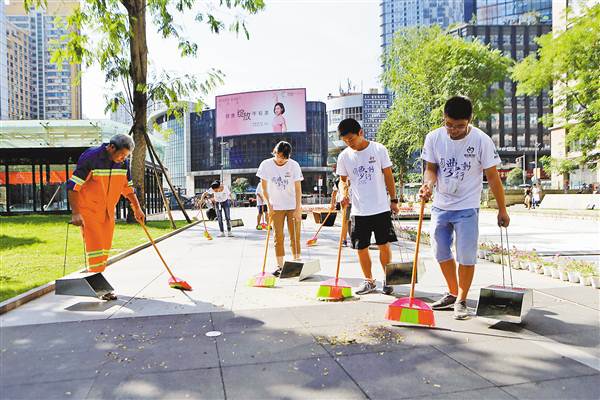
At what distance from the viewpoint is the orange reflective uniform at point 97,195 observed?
467cm

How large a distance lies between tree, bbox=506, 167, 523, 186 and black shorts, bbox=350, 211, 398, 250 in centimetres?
7607

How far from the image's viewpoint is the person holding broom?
15.3 ft

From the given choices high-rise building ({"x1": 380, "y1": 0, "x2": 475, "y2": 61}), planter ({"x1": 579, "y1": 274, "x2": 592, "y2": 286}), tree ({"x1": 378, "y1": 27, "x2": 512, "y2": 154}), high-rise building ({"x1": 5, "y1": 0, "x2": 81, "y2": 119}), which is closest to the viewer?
planter ({"x1": 579, "y1": 274, "x2": 592, "y2": 286})

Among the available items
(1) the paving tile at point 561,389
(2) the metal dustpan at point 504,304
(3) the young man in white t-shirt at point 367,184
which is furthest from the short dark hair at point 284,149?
(1) the paving tile at point 561,389

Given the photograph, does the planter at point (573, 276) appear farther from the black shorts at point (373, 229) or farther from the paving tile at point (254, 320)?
the paving tile at point (254, 320)

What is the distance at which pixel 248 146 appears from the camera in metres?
80.4

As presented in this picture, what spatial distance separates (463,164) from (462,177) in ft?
0.35

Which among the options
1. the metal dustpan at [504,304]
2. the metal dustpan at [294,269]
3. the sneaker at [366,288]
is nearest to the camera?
the metal dustpan at [504,304]

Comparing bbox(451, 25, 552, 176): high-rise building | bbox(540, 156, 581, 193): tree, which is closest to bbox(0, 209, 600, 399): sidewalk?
bbox(540, 156, 581, 193): tree

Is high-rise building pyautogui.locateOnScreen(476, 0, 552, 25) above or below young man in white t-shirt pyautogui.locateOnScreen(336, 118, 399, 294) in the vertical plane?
above

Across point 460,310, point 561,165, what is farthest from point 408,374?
point 561,165

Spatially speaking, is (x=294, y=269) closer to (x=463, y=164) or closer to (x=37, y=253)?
(x=463, y=164)

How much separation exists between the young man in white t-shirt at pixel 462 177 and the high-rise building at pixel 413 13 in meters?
166

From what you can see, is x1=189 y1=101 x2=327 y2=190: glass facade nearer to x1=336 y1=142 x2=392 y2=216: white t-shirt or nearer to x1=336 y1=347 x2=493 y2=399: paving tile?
x1=336 y1=142 x2=392 y2=216: white t-shirt
